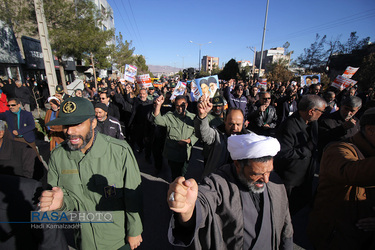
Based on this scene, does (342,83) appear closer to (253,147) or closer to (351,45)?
(253,147)

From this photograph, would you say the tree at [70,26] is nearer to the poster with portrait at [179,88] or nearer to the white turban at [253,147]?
the poster with portrait at [179,88]

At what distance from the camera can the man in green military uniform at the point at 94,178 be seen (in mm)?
1732

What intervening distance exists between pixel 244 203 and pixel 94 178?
53.3 inches

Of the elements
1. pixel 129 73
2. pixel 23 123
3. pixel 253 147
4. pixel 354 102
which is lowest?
pixel 23 123

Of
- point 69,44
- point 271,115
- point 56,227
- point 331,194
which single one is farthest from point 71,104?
point 69,44

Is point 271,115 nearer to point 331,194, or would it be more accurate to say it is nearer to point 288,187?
point 288,187

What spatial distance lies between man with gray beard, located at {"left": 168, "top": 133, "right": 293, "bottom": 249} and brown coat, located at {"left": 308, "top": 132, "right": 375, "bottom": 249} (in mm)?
557

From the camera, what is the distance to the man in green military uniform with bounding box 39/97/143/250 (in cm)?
173

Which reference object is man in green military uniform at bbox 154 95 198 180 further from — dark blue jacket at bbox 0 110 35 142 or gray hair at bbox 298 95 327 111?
dark blue jacket at bbox 0 110 35 142

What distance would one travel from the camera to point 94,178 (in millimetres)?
1746

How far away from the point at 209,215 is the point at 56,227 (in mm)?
1306

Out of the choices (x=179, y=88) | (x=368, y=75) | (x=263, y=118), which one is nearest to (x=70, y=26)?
(x=179, y=88)

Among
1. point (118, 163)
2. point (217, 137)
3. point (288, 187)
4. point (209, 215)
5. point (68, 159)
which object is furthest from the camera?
point (288, 187)

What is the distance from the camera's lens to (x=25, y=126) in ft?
13.5
